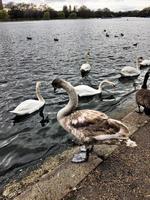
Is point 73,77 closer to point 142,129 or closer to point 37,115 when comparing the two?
point 37,115

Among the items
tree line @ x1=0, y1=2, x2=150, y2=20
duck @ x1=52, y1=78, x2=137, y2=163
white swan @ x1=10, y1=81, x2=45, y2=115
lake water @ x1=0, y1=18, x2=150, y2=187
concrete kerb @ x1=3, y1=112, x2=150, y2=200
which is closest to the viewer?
concrete kerb @ x1=3, y1=112, x2=150, y2=200

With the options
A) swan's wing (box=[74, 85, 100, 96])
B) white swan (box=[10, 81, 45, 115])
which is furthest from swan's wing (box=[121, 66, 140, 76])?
white swan (box=[10, 81, 45, 115])

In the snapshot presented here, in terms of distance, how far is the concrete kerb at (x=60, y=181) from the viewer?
525cm

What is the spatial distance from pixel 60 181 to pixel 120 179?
1183 millimetres

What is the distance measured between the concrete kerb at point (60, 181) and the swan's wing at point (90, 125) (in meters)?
0.64

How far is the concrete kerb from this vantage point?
5250 millimetres

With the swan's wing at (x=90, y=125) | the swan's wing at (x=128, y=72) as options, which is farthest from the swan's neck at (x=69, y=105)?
the swan's wing at (x=128, y=72)

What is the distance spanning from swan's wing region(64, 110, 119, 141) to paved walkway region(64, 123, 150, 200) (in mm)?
702

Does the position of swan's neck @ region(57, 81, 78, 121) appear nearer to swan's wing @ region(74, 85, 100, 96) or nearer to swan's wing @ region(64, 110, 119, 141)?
swan's wing @ region(64, 110, 119, 141)

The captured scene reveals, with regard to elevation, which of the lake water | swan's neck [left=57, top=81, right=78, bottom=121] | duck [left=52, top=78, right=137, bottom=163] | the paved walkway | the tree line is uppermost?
swan's neck [left=57, top=81, right=78, bottom=121]

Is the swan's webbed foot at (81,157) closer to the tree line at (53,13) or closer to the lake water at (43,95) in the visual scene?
the lake water at (43,95)

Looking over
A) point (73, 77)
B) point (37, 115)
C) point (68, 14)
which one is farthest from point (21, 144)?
point (68, 14)

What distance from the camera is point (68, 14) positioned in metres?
159

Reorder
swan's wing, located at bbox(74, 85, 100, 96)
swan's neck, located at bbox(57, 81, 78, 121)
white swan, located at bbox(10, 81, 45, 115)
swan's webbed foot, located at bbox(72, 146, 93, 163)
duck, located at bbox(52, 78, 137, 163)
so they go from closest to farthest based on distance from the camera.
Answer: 1. duck, located at bbox(52, 78, 137, 163)
2. swan's webbed foot, located at bbox(72, 146, 93, 163)
3. swan's neck, located at bbox(57, 81, 78, 121)
4. white swan, located at bbox(10, 81, 45, 115)
5. swan's wing, located at bbox(74, 85, 100, 96)
